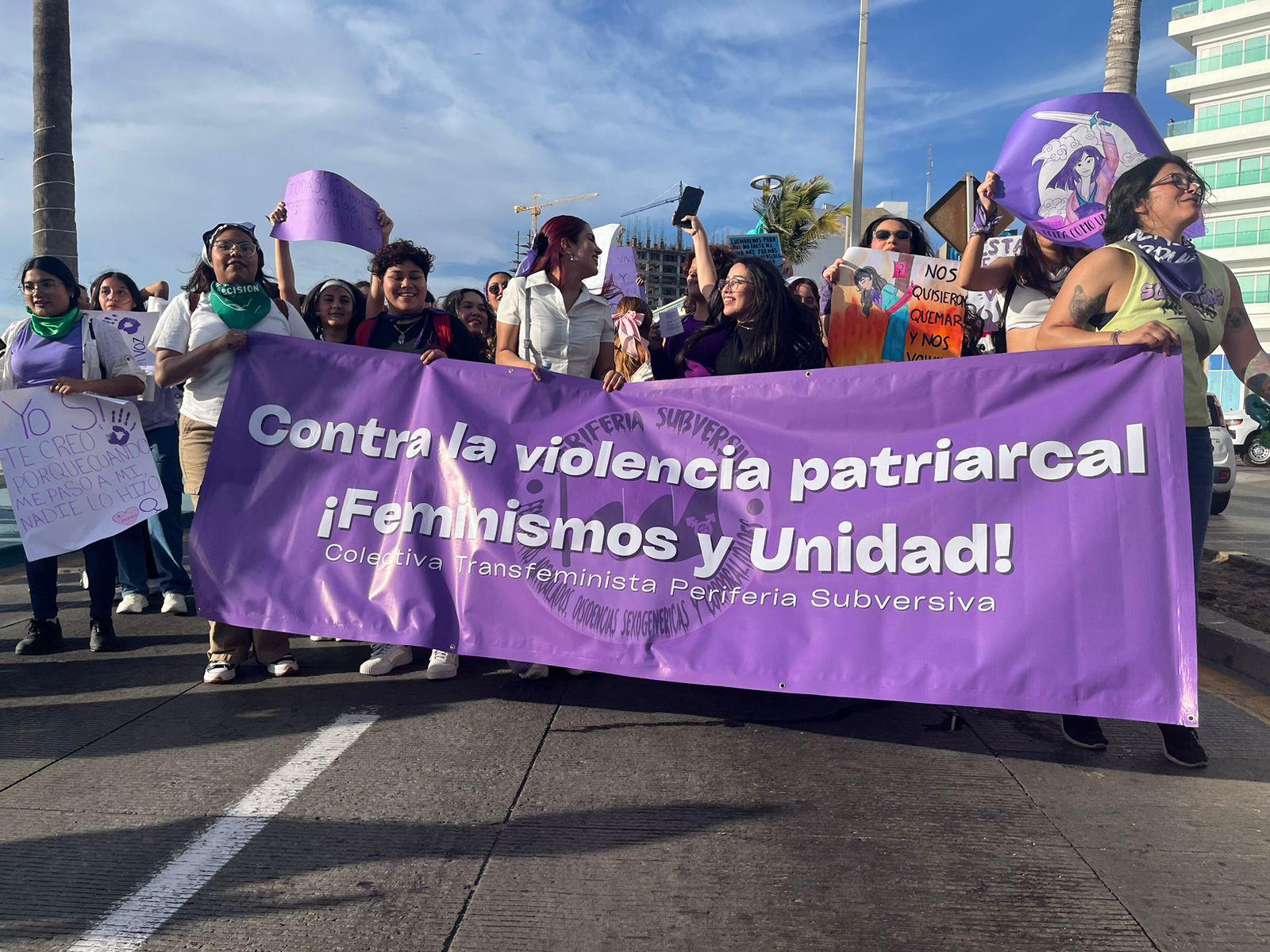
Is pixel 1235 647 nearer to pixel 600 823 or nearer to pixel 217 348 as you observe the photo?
pixel 600 823

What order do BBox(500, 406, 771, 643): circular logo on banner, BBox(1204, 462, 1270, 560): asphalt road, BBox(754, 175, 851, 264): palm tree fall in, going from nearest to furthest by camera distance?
BBox(500, 406, 771, 643): circular logo on banner, BBox(1204, 462, 1270, 560): asphalt road, BBox(754, 175, 851, 264): palm tree

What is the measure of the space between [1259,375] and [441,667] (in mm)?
3677

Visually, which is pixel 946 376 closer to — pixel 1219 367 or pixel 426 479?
pixel 426 479

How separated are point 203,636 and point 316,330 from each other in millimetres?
1831

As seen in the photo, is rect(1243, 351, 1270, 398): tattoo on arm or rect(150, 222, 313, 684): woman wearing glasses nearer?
rect(1243, 351, 1270, 398): tattoo on arm

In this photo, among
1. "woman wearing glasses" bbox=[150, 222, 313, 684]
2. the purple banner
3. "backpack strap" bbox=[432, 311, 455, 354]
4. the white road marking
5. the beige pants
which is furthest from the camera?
"backpack strap" bbox=[432, 311, 455, 354]

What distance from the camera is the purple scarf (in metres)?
3.54

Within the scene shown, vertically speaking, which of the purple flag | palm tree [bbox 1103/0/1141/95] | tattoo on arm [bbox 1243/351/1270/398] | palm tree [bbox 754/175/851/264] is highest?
palm tree [bbox 754/175/851/264]

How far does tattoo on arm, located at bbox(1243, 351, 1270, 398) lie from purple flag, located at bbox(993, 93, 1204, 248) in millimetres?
852

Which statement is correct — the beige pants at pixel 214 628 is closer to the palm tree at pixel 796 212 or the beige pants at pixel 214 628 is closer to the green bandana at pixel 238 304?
the green bandana at pixel 238 304

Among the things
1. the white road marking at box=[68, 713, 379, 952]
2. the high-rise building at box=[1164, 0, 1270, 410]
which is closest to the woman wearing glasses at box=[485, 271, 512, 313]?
the white road marking at box=[68, 713, 379, 952]

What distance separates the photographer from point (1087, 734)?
3701 mm

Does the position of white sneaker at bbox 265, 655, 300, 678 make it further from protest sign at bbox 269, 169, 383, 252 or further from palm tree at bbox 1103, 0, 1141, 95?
palm tree at bbox 1103, 0, 1141, 95

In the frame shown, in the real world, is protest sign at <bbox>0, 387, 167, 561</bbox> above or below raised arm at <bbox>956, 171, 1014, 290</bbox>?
below
